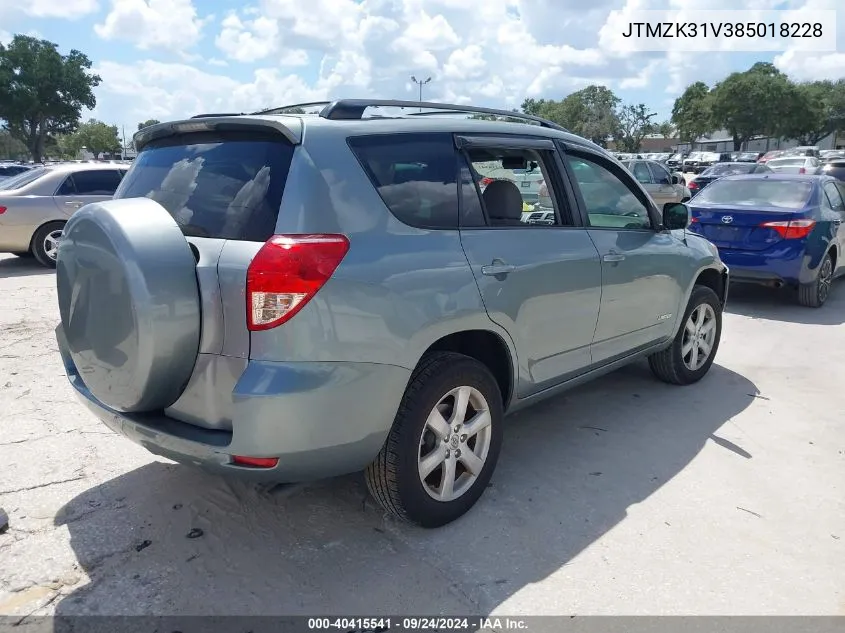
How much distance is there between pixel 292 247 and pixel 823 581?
259 cm

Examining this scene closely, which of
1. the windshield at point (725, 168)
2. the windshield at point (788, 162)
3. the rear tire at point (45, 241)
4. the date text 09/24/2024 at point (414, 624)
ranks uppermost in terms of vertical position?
the windshield at point (788, 162)

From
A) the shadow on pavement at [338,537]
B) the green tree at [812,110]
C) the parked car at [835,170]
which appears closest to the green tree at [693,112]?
the green tree at [812,110]

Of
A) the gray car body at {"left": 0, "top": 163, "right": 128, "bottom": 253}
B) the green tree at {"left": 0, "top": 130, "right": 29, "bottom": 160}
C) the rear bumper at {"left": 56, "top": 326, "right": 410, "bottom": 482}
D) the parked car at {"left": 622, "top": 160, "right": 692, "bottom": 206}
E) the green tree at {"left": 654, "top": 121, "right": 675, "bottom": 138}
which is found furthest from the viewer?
the green tree at {"left": 654, "top": 121, "right": 675, "bottom": 138}

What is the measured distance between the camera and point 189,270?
255 cm

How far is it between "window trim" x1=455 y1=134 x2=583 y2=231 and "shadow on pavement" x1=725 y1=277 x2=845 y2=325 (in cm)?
494

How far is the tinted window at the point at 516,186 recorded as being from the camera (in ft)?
11.0

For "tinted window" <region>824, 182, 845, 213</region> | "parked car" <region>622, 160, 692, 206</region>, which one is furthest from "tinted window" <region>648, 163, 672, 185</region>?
"tinted window" <region>824, 182, 845, 213</region>

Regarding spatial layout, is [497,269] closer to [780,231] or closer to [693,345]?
[693,345]

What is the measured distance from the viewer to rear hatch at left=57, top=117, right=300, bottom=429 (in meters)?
2.50

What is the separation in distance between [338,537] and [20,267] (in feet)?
31.0

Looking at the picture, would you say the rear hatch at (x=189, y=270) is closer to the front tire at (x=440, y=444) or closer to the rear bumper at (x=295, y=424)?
the rear bumper at (x=295, y=424)

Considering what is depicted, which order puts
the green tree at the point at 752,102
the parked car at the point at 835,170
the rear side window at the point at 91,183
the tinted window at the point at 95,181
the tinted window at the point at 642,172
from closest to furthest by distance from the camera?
the rear side window at the point at 91,183 < the tinted window at the point at 95,181 < the tinted window at the point at 642,172 < the parked car at the point at 835,170 < the green tree at the point at 752,102

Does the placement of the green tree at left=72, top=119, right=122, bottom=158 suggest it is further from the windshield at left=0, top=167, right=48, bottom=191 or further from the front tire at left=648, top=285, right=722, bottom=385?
the front tire at left=648, top=285, right=722, bottom=385

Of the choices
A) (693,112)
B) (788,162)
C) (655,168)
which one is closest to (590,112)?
(693,112)
